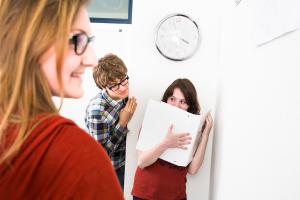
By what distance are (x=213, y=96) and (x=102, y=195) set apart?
1630mm

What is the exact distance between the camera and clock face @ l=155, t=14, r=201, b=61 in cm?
204

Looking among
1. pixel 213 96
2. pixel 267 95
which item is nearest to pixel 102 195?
pixel 267 95

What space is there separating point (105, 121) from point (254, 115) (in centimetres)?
102

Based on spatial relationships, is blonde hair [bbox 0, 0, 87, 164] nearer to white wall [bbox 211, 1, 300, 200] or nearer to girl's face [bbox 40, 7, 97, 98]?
girl's face [bbox 40, 7, 97, 98]

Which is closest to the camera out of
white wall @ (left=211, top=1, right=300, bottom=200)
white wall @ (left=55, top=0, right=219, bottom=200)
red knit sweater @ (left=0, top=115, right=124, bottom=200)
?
red knit sweater @ (left=0, top=115, right=124, bottom=200)

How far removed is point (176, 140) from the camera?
5.85 ft

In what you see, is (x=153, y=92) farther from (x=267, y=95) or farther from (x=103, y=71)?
(x=267, y=95)

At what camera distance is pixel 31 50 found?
50 centimetres

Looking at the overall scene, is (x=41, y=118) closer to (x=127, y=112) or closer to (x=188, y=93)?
(x=188, y=93)

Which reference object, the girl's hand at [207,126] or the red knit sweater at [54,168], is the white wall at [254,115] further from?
the red knit sweater at [54,168]

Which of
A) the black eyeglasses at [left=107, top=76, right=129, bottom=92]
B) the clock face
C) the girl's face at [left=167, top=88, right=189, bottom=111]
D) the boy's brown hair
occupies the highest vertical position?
the clock face

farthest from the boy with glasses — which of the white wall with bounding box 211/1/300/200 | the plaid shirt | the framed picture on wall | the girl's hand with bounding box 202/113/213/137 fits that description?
the framed picture on wall

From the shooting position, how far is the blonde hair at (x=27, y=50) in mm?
501

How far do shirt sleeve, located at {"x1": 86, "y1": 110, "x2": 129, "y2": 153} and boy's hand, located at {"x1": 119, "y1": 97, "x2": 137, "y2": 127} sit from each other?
37 millimetres
